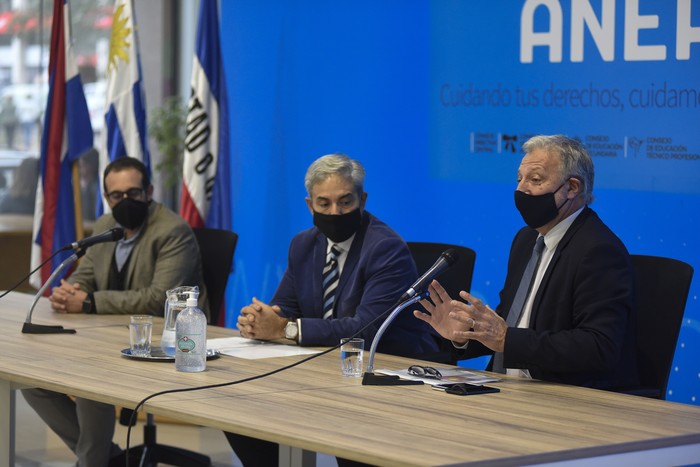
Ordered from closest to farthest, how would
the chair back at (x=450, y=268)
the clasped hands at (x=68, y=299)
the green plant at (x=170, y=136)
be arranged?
1. the chair back at (x=450, y=268)
2. the clasped hands at (x=68, y=299)
3. the green plant at (x=170, y=136)

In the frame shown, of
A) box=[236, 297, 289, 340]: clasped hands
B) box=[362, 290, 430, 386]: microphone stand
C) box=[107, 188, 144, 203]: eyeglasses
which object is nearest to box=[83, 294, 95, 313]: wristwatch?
box=[107, 188, 144, 203]: eyeglasses

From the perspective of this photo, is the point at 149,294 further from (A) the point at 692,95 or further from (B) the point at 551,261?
(A) the point at 692,95

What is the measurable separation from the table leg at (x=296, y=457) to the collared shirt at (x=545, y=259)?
→ 87 cm

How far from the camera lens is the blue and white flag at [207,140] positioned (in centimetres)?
621

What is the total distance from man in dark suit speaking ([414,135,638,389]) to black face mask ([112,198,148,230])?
68.0 inches

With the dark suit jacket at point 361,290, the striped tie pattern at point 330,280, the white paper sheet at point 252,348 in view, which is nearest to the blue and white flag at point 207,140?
the dark suit jacket at point 361,290

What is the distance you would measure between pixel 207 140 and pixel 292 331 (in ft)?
8.63

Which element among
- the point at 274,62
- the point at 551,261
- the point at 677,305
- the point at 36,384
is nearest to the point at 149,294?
the point at 36,384

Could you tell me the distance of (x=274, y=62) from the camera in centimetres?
675

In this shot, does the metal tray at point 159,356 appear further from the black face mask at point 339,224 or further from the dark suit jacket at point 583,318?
the dark suit jacket at point 583,318

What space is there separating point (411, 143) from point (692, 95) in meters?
1.69

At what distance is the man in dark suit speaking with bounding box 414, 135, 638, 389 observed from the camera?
10.4ft

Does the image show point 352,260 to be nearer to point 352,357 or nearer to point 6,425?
point 352,357

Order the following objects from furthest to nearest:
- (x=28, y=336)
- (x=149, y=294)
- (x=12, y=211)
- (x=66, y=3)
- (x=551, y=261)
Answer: (x=12, y=211) < (x=66, y=3) < (x=149, y=294) < (x=28, y=336) < (x=551, y=261)
